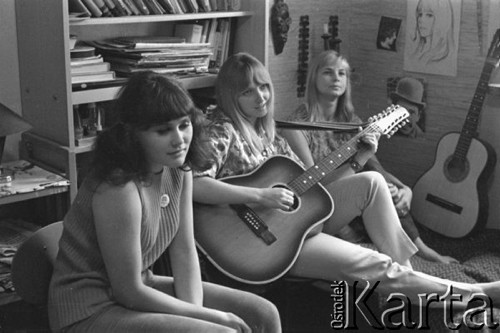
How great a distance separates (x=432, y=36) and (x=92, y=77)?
1494mm

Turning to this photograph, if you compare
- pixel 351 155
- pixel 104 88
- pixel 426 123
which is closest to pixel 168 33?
pixel 104 88

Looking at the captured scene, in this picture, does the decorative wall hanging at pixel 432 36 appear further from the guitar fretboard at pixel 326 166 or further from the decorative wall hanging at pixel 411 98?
the guitar fretboard at pixel 326 166

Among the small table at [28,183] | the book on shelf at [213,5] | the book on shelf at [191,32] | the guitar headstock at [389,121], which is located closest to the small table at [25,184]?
the small table at [28,183]

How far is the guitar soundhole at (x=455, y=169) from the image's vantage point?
9.77ft

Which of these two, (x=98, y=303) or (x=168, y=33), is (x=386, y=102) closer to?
(x=168, y=33)

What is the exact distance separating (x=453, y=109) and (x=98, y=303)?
2011mm

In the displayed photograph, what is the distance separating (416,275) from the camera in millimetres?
2373

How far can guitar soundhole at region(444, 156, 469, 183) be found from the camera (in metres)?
2.98

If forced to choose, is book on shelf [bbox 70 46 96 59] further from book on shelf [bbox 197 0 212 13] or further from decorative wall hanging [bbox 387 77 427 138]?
decorative wall hanging [bbox 387 77 427 138]

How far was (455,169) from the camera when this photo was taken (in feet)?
9.89

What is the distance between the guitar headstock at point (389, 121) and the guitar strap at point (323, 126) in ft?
0.15

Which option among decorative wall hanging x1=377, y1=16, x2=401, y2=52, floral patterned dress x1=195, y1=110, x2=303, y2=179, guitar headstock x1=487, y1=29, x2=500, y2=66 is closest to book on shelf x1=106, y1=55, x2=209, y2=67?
floral patterned dress x1=195, y1=110, x2=303, y2=179

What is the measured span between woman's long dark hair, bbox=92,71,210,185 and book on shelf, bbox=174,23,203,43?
114 cm

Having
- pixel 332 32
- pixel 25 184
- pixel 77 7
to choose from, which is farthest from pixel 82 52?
pixel 332 32
